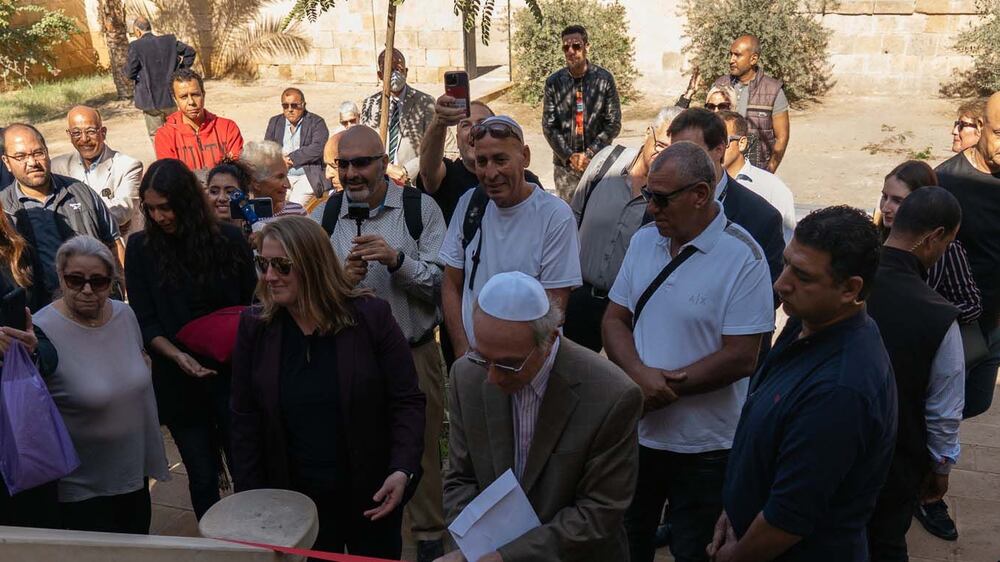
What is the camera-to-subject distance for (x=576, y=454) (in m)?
2.55

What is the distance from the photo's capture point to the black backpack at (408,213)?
13.8 ft

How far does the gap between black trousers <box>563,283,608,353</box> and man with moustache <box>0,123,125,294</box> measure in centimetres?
282

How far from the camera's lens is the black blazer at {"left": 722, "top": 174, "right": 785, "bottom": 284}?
152 inches

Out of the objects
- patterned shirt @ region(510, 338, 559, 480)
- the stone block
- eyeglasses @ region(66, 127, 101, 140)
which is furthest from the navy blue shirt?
the stone block

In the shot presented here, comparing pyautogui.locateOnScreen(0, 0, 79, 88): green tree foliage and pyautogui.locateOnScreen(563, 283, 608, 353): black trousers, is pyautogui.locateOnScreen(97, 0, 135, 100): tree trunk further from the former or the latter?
pyautogui.locateOnScreen(563, 283, 608, 353): black trousers

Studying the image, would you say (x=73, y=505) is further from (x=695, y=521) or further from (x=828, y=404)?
(x=828, y=404)

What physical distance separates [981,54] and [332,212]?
45.8ft

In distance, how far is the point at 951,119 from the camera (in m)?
13.9

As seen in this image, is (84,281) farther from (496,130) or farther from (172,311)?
(496,130)

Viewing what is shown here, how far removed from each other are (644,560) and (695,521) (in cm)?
44

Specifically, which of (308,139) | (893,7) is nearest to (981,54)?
(893,7)

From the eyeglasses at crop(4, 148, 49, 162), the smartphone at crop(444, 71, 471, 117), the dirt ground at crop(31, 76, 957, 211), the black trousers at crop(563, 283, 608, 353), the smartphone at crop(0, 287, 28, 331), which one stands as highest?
the smartphone at crop(444, 71, 471, 117)

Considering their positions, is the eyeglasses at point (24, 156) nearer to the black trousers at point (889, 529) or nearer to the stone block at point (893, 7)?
the black trousers at point (889, 529)

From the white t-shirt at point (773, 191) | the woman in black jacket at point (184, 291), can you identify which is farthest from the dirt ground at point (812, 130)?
the woman in black jacket at point (184, 291)
